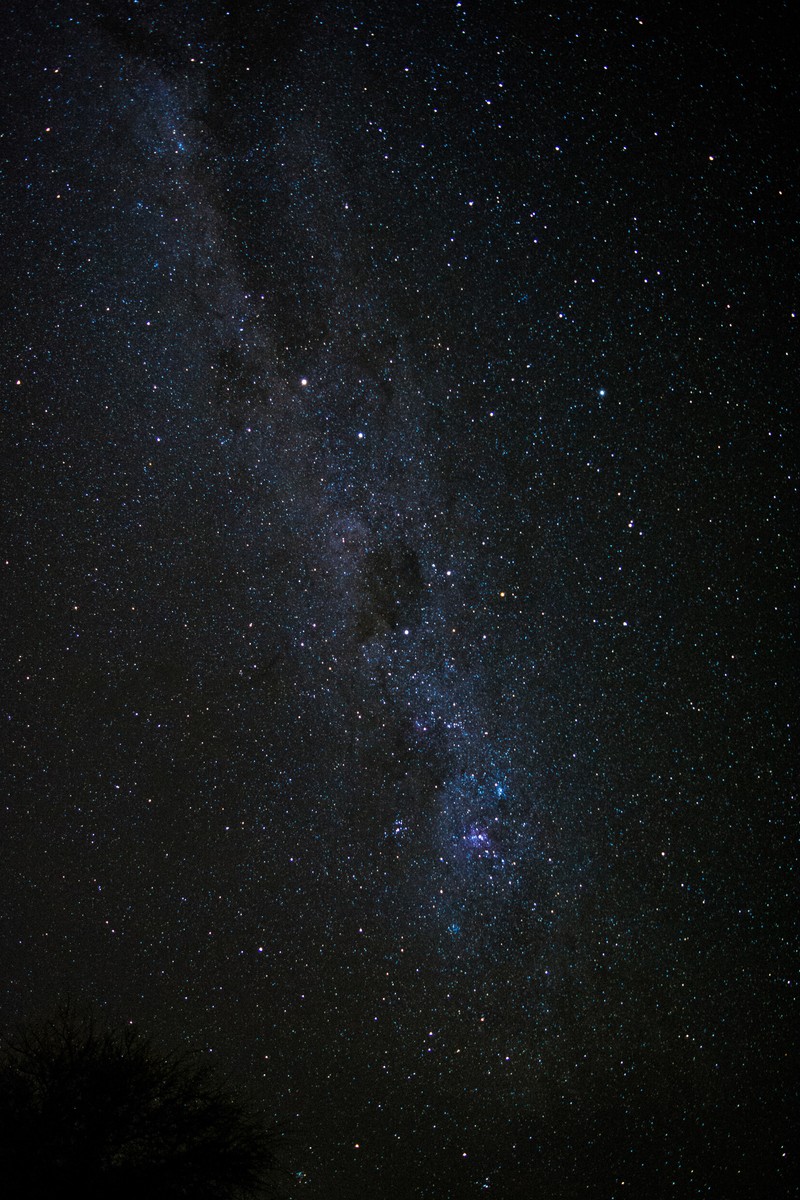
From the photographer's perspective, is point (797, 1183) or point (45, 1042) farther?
point (797, 1183)

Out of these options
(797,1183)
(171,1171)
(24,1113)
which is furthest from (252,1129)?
(797,1183)

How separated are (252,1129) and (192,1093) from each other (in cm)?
Answer: 64

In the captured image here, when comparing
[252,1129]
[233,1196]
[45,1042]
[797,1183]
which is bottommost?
[797,1183]

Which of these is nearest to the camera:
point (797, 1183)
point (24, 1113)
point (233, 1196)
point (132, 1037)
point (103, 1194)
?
point (103, 1194)

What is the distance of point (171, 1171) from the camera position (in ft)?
17.6

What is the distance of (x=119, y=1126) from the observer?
5.39 m

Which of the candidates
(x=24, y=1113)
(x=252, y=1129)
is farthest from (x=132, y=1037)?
(x=252, y=1129)

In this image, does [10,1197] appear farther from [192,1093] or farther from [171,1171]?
[192,1093]

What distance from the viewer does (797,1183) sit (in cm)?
771

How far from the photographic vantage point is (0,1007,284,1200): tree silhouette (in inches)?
194

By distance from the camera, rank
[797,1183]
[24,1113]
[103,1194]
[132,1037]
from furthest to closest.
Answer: [797,1183], [132,1037], [24,1113], [103,1194]

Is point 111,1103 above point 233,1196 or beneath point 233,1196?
above

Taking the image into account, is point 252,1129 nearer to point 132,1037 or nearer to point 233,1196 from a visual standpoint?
point 233,1196

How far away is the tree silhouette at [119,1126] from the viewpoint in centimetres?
492
